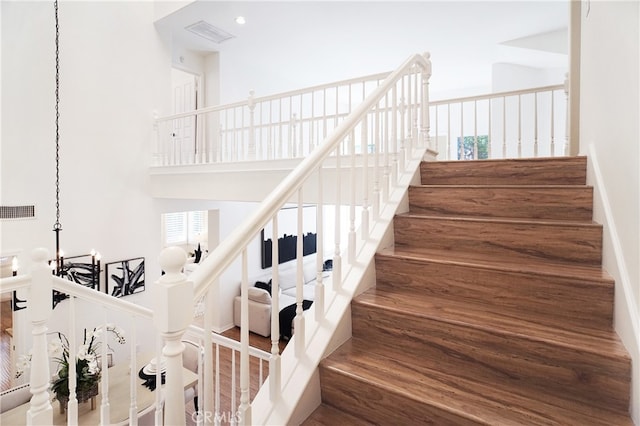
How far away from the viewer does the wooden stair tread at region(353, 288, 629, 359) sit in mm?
1187

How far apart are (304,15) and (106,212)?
3739mm

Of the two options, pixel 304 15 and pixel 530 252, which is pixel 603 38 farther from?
pixel 304 15

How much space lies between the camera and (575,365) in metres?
1.17

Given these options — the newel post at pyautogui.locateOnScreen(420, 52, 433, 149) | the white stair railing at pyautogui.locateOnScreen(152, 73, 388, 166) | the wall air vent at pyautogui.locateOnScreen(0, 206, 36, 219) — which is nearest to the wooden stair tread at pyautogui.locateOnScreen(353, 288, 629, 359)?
the newel post at pyautogui.locateOnScreen(420, 52, 433, 149)

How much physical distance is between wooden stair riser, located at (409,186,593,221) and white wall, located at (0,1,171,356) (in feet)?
13.1

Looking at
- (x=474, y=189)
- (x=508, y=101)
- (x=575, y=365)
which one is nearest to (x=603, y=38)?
(x=474, y=189)

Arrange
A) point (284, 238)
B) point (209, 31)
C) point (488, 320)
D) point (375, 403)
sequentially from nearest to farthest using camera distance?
point (375, 403) → point (488, 320) → point (209, 31) → point (284, 238)

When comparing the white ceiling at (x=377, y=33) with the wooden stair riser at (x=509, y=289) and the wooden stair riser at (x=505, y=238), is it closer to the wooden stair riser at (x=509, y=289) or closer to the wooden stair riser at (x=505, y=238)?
the wooden stair riser at (x=505, y=238)

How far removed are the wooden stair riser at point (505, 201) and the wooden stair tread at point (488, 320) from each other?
690mm

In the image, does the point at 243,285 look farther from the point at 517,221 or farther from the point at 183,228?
the point at 183,228

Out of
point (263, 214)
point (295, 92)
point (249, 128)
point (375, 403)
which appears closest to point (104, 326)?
point (263, 214)

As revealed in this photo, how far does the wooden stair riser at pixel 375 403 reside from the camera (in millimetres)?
1153

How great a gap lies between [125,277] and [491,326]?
464 centimetres

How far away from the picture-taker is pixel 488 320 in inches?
54.6
